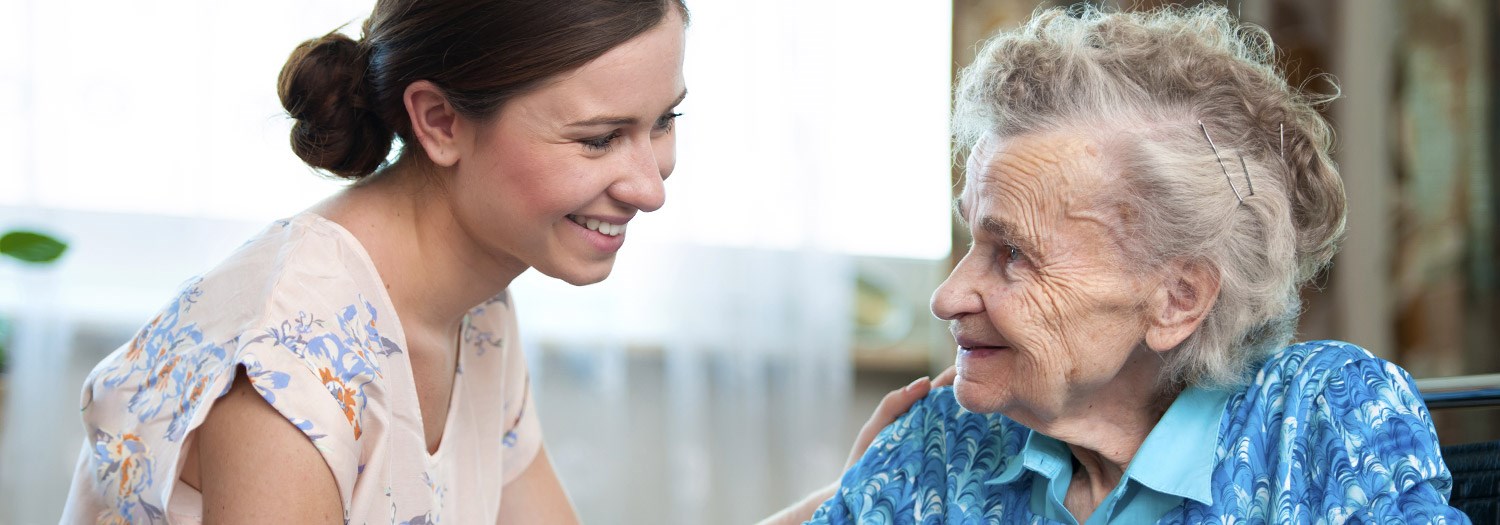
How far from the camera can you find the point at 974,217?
1450 mm

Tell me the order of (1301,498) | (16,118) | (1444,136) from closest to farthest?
1. (1301,498)
2. (16,118)
3. (1444,136)

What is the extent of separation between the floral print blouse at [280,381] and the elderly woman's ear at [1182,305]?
818 mm

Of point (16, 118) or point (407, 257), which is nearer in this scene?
point (407, 257)

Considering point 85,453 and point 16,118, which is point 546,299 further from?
point 85,453

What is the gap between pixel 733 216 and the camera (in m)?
3.13

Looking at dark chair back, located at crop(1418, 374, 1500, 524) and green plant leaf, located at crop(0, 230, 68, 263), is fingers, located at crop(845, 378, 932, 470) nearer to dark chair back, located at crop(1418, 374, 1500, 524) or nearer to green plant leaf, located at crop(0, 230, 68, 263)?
dark chair back, located at crop(1418, 374, 1500, 524)

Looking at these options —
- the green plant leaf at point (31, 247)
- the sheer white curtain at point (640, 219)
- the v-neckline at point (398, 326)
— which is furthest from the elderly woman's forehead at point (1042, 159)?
the green plant leaf at point (31, 247)

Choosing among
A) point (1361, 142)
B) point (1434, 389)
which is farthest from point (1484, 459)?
point (1361, 142)

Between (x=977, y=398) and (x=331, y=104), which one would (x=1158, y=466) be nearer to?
(x=977, y=398)

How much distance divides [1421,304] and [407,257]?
2.41 m

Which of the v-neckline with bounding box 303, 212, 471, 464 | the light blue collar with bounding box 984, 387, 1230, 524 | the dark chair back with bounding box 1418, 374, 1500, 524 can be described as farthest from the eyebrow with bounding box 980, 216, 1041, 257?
the v-neckline with bounding box 303, 212, 471, 464

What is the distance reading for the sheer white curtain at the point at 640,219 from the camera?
2666 millimetres

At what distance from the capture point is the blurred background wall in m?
2.69

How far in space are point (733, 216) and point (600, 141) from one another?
5.57ft
